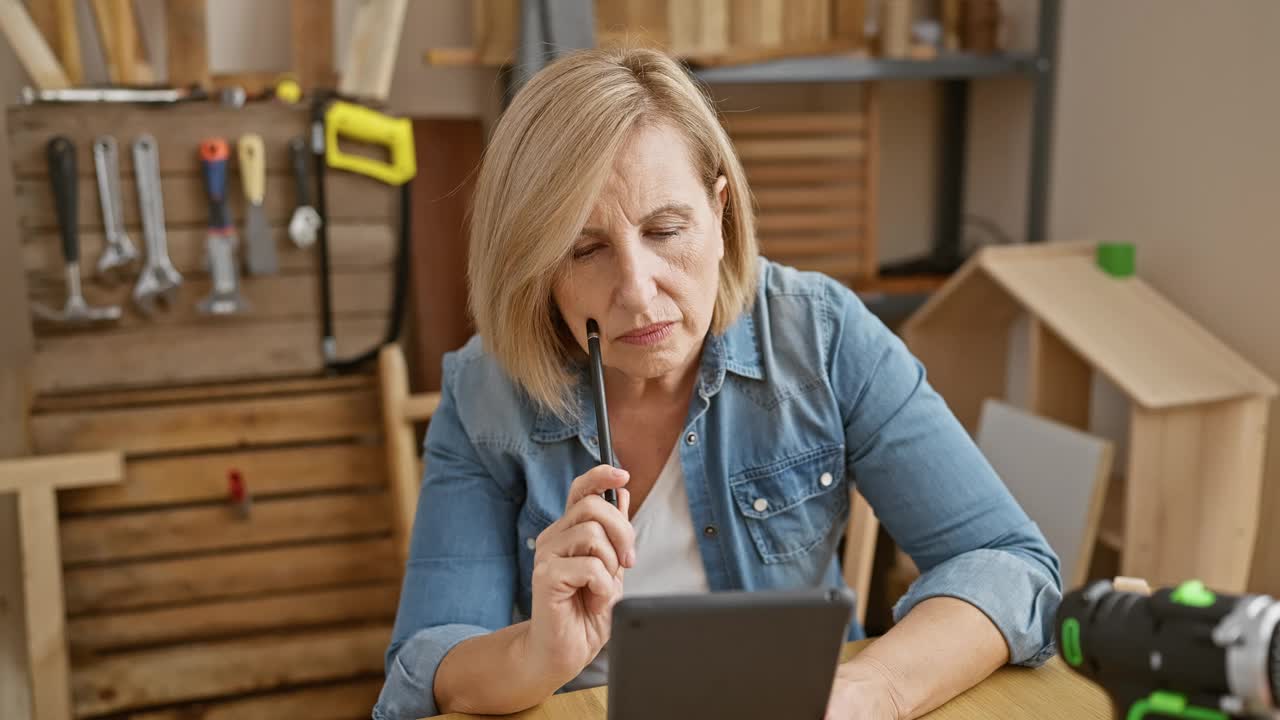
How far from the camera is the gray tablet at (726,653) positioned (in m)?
0.65

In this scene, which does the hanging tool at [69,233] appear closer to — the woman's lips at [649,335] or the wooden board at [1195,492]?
the woman's lips at [649,335]

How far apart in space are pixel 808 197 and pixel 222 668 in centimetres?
150

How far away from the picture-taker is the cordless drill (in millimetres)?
554

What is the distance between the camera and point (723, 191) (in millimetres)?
1096

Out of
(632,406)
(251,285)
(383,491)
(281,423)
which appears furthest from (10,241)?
(632,406)

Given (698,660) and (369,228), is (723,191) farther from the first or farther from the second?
(369,228)

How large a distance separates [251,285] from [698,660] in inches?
60.1

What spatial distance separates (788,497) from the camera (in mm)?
1158

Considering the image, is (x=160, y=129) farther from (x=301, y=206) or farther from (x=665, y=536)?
(x=665, y=536)

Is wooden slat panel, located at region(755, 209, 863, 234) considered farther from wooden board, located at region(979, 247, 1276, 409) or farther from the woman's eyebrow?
the woman's eyebrow

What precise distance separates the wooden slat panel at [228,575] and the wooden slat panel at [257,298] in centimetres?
42

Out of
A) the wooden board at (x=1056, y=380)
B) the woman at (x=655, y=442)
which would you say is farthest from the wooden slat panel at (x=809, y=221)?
the woman at (x=655, y=442)

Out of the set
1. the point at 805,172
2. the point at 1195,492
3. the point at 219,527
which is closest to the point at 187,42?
the point at 219,527

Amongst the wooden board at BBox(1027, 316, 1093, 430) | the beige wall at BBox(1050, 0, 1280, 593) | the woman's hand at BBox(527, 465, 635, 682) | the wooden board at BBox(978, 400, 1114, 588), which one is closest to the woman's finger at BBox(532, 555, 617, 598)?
→ the woman's hand at BBox(527, 465, 635, 682)
